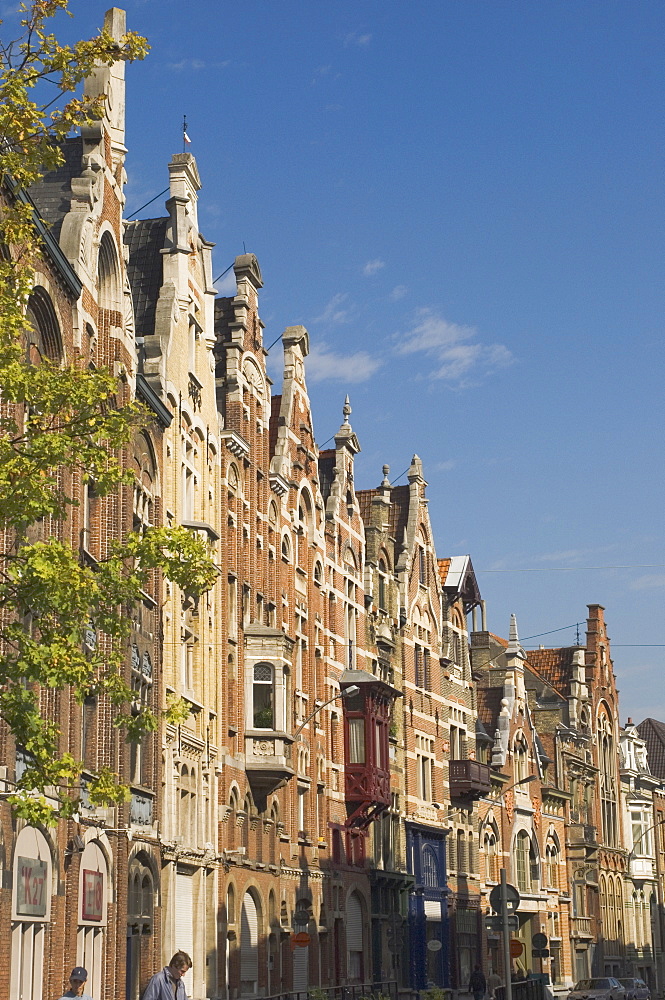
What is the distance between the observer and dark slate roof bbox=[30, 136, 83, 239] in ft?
108

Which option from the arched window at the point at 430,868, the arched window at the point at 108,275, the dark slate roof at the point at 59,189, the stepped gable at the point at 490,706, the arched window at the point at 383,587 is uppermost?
the dark slate roof at the point at 59,189

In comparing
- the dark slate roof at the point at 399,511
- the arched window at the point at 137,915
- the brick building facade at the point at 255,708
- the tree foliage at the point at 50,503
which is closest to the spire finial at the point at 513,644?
the brick building facade at the point at 255,708

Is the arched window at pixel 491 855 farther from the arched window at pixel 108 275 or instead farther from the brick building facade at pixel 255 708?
the arched window at pixel 108 275

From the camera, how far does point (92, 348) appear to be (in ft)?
105

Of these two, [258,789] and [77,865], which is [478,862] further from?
[77,865]

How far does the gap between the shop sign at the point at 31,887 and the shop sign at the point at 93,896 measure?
251 centimetres

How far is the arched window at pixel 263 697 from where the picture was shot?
146 feet

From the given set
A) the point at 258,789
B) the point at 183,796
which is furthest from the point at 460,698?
the point at 183,796

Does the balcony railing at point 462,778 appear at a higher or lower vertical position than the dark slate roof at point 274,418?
lower

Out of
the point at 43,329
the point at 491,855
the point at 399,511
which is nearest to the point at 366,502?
the point at 399,511

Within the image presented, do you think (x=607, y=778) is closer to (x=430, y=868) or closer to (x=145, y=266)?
(x=430, y=868)

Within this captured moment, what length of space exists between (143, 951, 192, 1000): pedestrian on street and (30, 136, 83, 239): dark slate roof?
1766cm

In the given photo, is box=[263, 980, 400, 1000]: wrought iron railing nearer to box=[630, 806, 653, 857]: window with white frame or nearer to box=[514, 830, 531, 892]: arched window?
box=[514, 830, 531, 892]: arched window

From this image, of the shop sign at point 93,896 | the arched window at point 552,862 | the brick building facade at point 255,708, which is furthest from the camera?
the arched window at point 552,862
